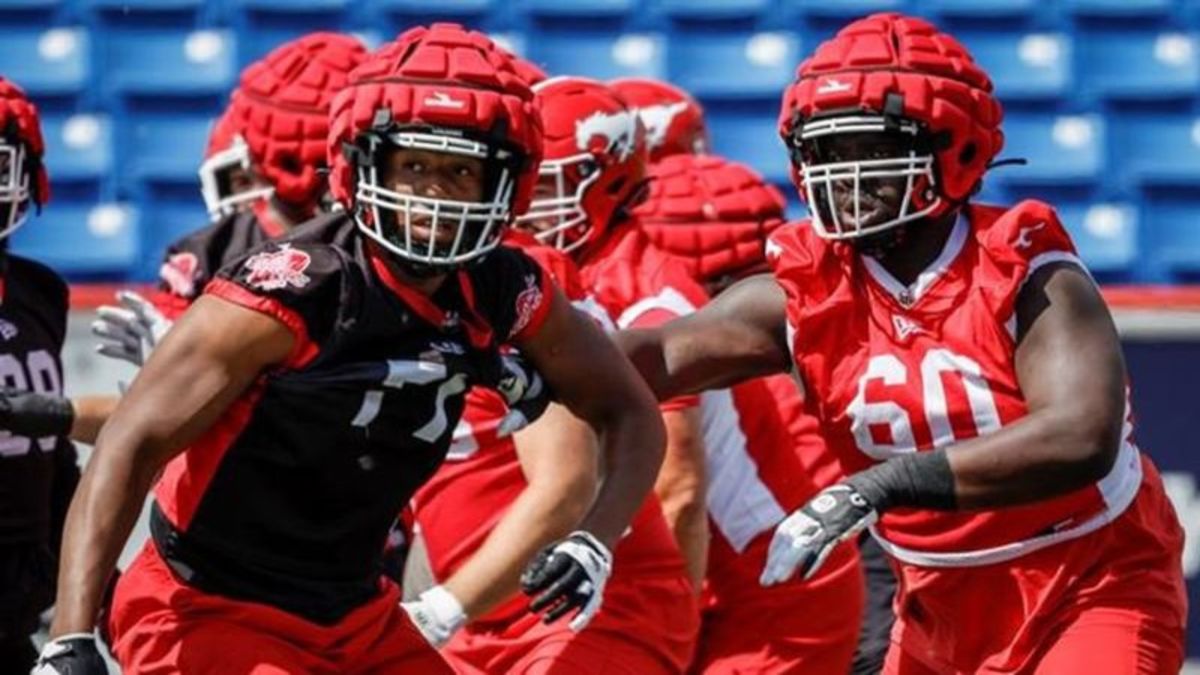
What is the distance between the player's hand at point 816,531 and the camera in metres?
4.11

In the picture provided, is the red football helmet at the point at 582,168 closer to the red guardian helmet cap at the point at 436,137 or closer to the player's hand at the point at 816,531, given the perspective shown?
the red guardian helmet cap at the point at 436,137

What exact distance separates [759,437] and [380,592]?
1.47 metres

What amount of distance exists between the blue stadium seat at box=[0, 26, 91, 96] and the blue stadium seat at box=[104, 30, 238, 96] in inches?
4.1

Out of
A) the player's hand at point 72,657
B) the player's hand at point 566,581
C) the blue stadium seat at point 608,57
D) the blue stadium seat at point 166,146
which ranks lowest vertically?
the blue stadium seat at point 166,146

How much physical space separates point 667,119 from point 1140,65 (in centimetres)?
270

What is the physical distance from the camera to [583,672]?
479cm

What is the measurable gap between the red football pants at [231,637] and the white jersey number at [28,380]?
1264mm

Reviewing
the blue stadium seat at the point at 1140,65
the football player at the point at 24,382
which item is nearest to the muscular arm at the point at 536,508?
the football player at the point at 24,382

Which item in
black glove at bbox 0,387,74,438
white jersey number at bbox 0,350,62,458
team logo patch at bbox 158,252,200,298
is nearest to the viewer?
black glove at bbox 0,387,74,438

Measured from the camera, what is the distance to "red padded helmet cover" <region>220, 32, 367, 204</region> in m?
6.03

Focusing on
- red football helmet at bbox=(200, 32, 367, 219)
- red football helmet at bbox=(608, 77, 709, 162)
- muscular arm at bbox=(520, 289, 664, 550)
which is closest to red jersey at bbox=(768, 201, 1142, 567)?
muscular arm at bbox=(520, 289, 664, 550)

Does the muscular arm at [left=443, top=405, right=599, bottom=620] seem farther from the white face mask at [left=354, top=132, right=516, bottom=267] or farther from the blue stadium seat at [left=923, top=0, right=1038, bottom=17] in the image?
the blue stadium seat at [left=923, top=0, right=1038, bottom=17]

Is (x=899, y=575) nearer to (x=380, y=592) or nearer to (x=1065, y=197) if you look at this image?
(x=380, y=592)

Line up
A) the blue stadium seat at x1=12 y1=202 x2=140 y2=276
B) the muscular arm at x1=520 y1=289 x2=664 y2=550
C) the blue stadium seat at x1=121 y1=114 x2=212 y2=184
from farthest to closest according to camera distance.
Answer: the blue stadium seat at x1=121 y1=114 x2=212 y2=184, the blue stadium seat at x1=12 y1=202 x2=140 y2=276, the muscular arm at x1=520 y1=289 x2=664 y2=550
